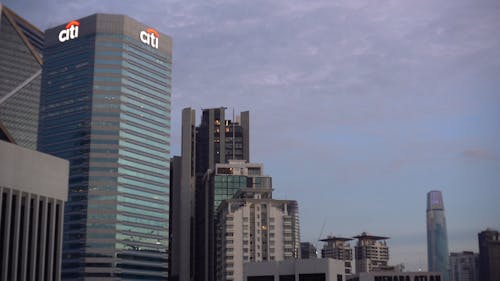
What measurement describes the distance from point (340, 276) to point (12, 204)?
91191 mm

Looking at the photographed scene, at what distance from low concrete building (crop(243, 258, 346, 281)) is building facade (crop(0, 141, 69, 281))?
63488mm

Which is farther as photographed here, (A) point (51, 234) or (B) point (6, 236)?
(A) point (51, 234)

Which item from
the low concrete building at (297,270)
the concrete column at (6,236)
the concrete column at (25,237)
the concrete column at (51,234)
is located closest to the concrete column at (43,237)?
the concrete column at (51,234)

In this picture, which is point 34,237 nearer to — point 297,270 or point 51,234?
point 51,234

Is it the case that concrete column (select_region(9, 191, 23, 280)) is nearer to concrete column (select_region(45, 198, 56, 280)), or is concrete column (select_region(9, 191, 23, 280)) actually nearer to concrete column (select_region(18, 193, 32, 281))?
concrete column (select_region(18, 193, 32, 281))

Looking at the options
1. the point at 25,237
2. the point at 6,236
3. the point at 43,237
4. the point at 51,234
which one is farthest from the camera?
the point at 51,234

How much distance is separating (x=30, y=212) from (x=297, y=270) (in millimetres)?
74886

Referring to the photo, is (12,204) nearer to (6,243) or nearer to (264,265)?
(6,243)

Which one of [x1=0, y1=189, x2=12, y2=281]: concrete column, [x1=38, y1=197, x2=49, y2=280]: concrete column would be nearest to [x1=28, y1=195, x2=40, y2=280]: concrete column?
[x1=38, y1=197, x2=49, y2=280]: concrete column

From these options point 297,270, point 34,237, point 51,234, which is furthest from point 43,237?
point 297,270

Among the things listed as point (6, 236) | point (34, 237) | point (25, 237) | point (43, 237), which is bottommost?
point (6, 236)

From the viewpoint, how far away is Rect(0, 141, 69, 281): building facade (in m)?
123

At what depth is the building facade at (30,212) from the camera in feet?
405

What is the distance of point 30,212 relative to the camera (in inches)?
5167
